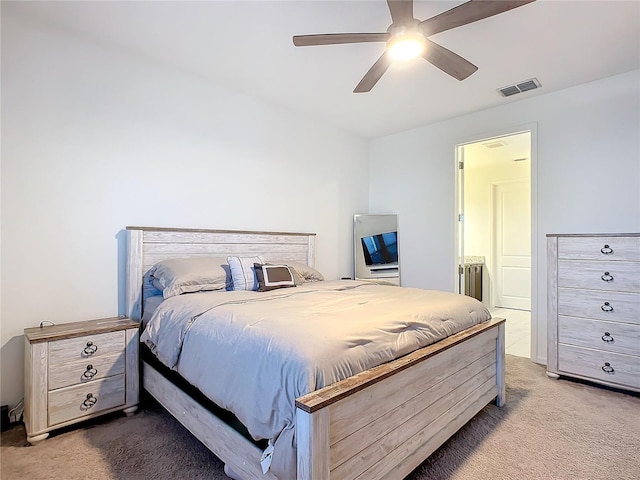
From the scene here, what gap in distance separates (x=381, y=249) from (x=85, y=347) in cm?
331

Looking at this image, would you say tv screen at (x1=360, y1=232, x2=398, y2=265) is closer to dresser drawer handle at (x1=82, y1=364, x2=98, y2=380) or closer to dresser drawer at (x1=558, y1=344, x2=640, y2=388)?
dresser drawer at (x1=558, y1=344, x2=640, y2=388)

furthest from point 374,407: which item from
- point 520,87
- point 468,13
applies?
point 520,87

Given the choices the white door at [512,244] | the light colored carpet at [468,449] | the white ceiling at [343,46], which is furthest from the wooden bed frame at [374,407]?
the white door at [512,244]

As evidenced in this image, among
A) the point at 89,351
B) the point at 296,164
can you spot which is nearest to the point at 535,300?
the point at 296,164

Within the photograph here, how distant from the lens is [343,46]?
2559mm

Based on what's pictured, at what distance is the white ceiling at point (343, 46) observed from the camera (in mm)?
2145

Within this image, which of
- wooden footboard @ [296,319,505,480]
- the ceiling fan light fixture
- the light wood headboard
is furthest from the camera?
the light wood headboard

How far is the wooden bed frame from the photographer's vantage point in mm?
1187

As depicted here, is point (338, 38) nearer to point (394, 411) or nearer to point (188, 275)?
point (188, 275)

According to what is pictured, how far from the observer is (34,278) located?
2260 mm

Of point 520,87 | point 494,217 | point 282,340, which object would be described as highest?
point 520,87

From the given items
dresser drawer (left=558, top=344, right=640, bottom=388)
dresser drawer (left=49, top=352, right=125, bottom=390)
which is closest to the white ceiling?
dresser drawer (left=49, top=352, right=125, bottom=390)

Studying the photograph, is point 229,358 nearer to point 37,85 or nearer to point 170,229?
point 170,229

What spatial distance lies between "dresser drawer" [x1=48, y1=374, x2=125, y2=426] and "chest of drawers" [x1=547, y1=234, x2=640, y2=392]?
3336mm
